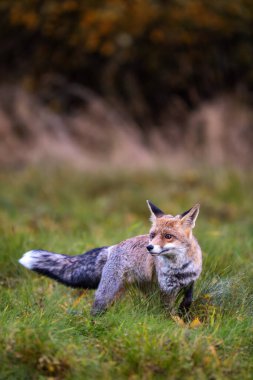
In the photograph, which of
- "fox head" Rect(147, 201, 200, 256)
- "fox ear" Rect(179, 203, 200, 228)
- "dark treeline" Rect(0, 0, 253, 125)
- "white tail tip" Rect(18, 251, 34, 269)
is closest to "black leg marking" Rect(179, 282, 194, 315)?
"fox head" Rect(147, 201, 200, 256)

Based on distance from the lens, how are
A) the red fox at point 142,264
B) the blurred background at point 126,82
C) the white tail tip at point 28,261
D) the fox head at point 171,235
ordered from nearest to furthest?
1. the fox head at point 171,235
2. the red fox at point 142,264
3. the white tail tip at point 28,261
4. the blurred background at point 126,82

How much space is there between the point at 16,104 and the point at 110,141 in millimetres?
2926

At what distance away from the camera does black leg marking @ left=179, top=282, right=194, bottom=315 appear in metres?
6.16

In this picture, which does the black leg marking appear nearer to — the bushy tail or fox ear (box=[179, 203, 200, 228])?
fox ear (box=[179, 203, 200, 228])

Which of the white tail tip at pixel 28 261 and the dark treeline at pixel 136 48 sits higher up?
the dark treeline at pixel 136 48

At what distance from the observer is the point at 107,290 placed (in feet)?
20.5

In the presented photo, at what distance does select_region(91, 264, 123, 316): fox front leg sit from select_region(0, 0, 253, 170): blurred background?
33.1 ft

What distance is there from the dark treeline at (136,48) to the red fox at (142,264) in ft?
39.7

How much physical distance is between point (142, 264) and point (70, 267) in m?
0.77

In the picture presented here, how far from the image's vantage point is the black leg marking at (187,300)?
6.16m

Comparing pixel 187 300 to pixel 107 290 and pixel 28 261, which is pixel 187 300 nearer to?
pixel 107 290

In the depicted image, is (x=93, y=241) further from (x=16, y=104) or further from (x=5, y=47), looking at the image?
(x=5, y=47)

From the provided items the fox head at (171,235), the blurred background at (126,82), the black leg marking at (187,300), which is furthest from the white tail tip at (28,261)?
the blurred background at (126,82)

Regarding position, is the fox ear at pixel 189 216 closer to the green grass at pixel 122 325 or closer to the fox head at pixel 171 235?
the fox head at pixel 171 235
